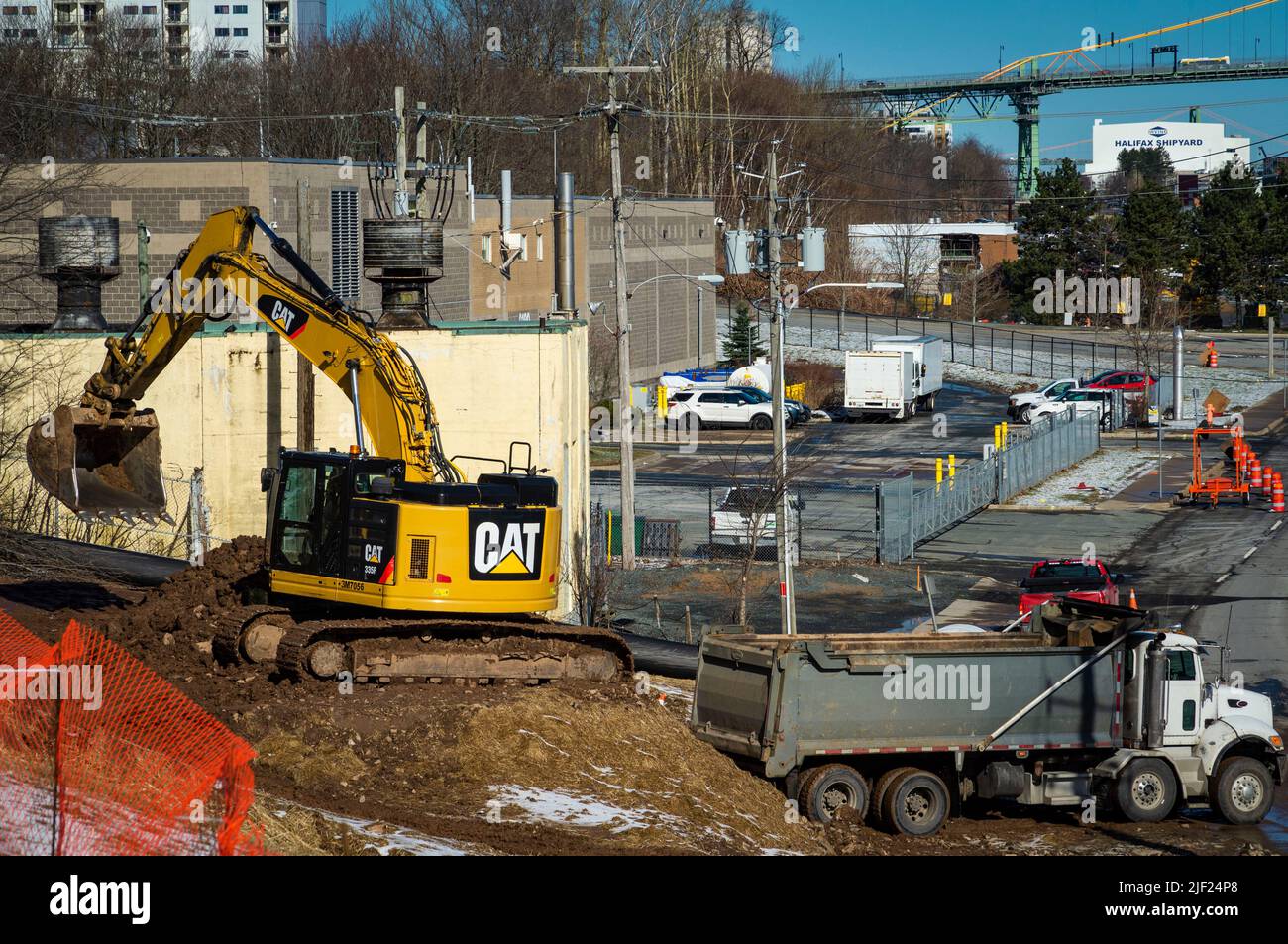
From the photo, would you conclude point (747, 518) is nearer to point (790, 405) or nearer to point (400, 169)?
point (400, 169)

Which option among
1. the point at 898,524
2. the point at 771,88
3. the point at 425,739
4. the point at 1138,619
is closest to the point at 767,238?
the point at 898,524

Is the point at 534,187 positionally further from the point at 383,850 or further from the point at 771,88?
the point at 383,850

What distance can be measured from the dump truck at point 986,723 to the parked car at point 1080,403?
37689mm

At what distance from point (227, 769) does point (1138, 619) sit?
33.9 ft

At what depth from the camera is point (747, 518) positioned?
30453mm

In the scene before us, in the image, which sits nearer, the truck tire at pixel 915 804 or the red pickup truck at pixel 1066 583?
the truck tire at pixel 915 804

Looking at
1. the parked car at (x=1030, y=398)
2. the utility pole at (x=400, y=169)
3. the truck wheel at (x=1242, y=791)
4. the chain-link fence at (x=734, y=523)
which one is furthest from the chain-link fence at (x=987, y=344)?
the truck wheel at (x=1242, y=791)

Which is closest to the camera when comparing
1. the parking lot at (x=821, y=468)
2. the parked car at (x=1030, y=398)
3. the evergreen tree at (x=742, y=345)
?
the parking lot at (x=821, y=468)

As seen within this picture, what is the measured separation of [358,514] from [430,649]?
5.31ft

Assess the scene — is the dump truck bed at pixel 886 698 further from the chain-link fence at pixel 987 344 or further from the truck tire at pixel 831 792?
the chain-link fence at pixel 987 344

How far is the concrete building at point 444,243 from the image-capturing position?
134 ft

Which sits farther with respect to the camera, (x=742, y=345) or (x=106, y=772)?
(x=742, y=345)

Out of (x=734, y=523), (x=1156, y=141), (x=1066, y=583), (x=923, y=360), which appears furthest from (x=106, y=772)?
(x=1156, y=141)

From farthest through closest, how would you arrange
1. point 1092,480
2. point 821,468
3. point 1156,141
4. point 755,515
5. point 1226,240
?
point 1156,141, point 1226,240, point 821,468, point 1092,480, point 755,515
